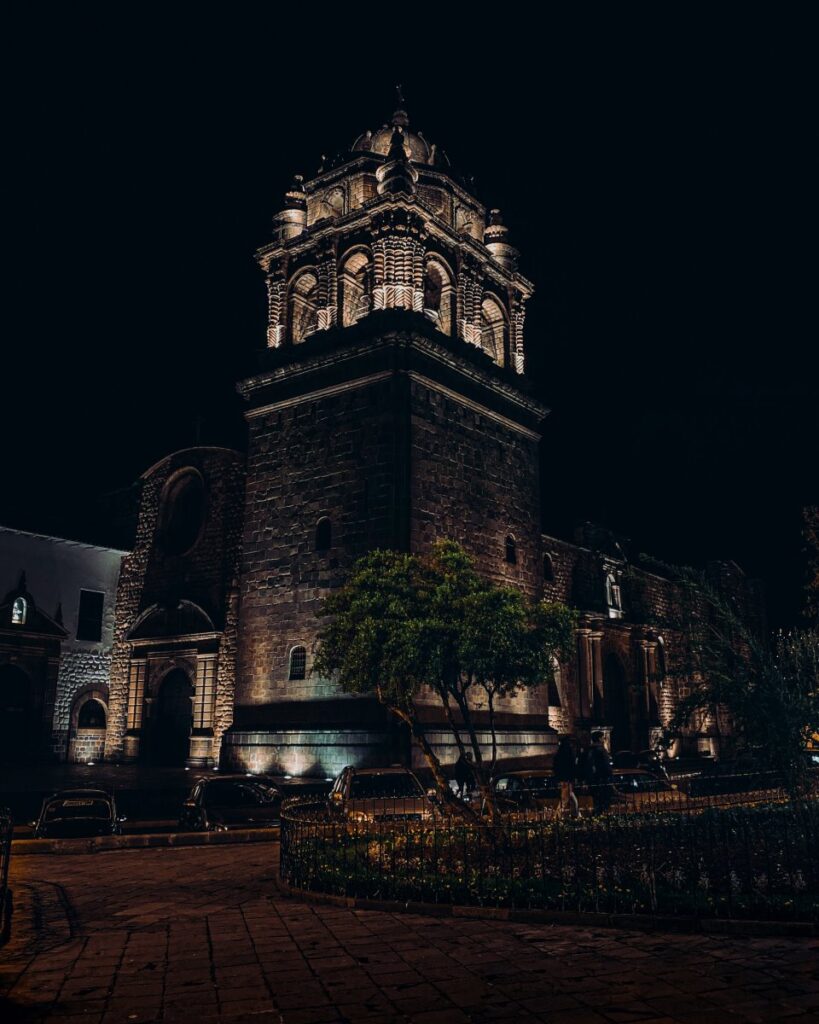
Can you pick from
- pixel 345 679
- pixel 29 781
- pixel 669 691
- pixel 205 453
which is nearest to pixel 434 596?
pixel 345 679

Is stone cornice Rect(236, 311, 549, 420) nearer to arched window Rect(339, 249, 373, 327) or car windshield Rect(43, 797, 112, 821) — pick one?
arched window Rect(339, 249, 373, 327)

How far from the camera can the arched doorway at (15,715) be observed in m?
27.1

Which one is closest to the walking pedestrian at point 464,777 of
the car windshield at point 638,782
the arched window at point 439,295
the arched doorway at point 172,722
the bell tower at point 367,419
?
the car windshield at point 638,782

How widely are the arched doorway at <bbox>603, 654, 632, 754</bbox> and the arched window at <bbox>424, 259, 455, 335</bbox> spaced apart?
15.5 metres

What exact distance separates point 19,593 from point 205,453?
738cm

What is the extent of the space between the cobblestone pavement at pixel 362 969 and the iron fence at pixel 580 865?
0.43 m

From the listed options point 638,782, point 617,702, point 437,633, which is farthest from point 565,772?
point 617,702

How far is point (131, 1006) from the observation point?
512 cm

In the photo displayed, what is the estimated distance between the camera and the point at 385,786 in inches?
591

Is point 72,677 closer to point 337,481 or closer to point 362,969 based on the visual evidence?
point 337,481

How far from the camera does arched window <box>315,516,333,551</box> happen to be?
2288 cm

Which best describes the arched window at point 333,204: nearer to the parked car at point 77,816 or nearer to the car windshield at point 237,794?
the car windshield at point 237,794

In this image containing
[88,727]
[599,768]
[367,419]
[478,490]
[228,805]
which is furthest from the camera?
[88,727]

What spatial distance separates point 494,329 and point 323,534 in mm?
9365
